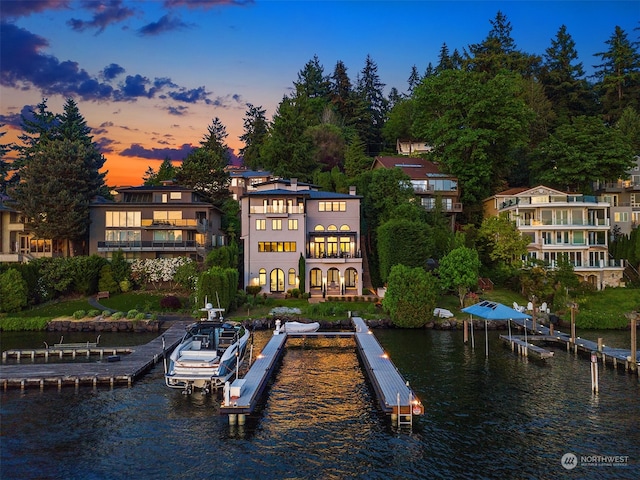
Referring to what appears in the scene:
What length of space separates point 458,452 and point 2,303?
47.8 metres

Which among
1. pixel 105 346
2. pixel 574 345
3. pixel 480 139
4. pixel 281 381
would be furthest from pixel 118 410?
pixel 480 139

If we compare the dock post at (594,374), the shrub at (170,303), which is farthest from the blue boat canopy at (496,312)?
the shrub at (170,303)

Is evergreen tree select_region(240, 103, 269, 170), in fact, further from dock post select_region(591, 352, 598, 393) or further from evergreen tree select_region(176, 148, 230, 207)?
dock post select_region(591, 352, 598, 393)

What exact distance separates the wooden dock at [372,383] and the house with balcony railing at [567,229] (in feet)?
111

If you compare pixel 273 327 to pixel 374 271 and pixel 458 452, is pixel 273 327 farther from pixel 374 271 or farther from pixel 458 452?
pixel 458 452

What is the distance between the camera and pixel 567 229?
59.3 m

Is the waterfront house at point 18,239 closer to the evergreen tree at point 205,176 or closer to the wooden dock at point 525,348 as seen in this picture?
the evergreen tree at point 205,176

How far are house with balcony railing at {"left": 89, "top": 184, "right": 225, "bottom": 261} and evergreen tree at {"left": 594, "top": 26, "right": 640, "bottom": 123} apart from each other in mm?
74362

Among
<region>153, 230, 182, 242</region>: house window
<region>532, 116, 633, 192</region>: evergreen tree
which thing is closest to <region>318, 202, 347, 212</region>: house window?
<region>153, 230, 182, 242</region>: house window

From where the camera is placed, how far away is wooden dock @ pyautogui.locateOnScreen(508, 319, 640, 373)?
30.6 m

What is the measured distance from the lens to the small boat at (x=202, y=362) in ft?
84.2

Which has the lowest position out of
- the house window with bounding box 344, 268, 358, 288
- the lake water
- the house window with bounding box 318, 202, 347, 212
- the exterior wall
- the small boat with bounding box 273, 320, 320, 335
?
Answer: the lake water

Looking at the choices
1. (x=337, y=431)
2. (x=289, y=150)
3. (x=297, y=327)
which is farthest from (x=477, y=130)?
A: (x=337, y=431)

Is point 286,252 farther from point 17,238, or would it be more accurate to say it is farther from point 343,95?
point 343,95
